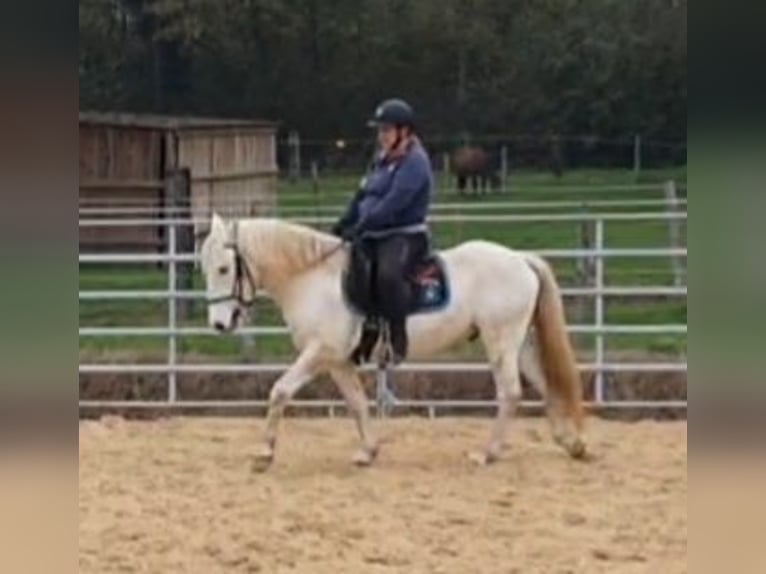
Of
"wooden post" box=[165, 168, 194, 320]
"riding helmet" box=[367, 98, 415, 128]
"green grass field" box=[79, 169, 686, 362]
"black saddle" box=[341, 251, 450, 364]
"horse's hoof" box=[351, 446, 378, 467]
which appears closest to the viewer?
"riding helmet" box=[367, 98, 415, 128]

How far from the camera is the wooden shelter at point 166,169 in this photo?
355 inches

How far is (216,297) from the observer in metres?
4.72

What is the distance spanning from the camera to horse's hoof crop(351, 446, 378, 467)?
473cm

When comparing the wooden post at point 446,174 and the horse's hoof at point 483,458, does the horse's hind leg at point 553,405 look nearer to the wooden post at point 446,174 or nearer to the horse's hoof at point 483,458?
the horse's hoof at point 483,458

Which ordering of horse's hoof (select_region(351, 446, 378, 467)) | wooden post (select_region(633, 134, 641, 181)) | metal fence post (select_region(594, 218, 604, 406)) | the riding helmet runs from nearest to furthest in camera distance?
the riding helmet
horse's hoof (select_region(351, 446, 378, 467))
metal fence post (select_region(594, 218, 604, 406))
wooden post (select_region(633, 134, 641, 181))

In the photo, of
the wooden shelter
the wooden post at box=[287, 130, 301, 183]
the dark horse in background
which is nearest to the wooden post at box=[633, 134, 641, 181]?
the dark horse in background

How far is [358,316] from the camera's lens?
4.64 m

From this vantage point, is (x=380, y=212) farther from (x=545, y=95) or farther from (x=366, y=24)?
(x=366, y=24)

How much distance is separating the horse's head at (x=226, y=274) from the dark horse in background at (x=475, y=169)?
7.72 meters

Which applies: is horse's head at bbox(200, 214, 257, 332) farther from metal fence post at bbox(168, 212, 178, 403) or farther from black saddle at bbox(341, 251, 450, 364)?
metal fence post at bbox(168, 212, 178, 403)

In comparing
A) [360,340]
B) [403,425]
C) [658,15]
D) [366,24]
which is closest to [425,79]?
[366,24]

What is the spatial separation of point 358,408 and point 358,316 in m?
0.33

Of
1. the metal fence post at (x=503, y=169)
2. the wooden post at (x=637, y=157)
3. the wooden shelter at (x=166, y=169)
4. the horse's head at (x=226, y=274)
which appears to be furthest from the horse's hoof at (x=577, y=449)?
the metal fence post at (x=503, y=169)

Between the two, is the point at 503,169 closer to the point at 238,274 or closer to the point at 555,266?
the point at 555,266
